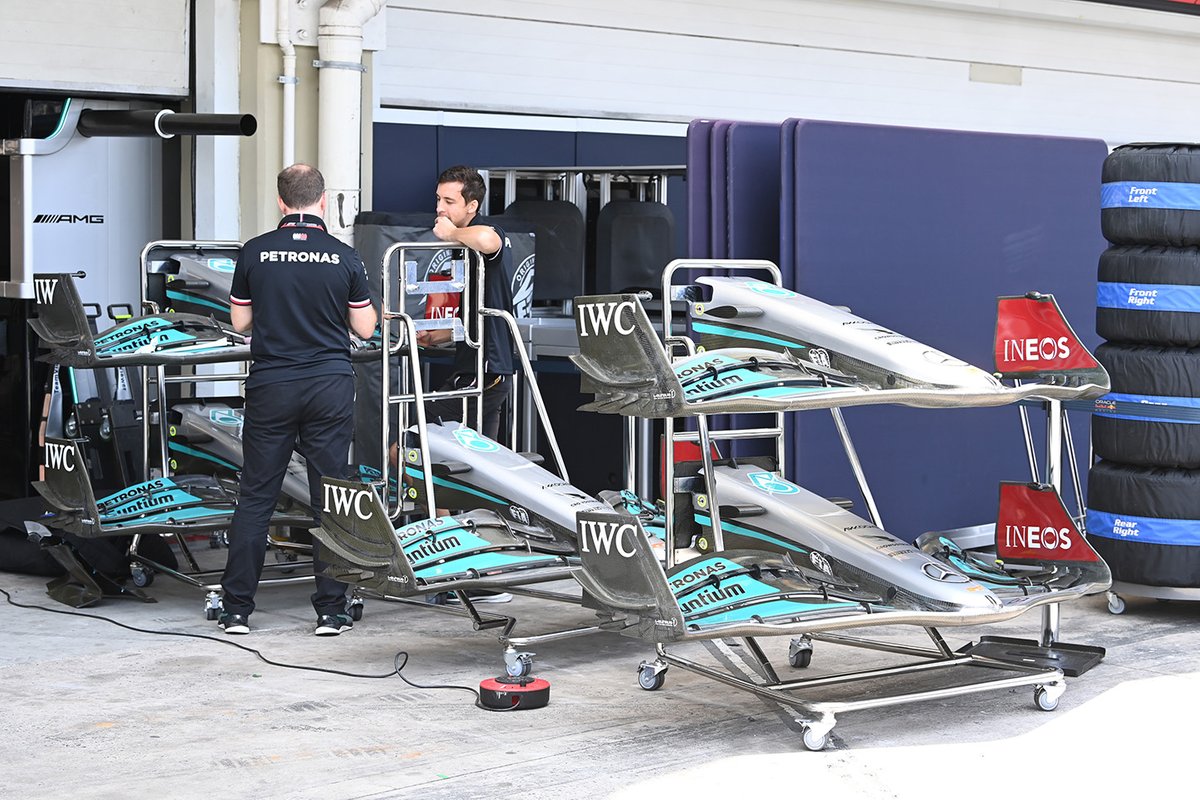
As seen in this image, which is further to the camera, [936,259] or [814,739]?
[936,259]

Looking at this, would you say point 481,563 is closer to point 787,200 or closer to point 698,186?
point 698,186

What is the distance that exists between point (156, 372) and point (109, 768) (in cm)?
350

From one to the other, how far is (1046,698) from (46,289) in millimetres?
4532

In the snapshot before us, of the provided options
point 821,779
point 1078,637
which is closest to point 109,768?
point 821,779

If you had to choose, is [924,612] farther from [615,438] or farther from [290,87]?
[290,87]

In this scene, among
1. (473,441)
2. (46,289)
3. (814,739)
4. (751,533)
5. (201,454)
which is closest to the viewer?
(814,739)

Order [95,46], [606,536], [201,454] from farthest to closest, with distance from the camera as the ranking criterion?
[95,46], [201,454], [606,536]

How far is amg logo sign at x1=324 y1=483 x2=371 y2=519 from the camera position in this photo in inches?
235

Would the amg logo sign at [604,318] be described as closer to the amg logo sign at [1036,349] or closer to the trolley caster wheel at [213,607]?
the amg logo sign at [1036,349]

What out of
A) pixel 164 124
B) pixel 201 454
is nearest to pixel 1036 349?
pixel 201 454

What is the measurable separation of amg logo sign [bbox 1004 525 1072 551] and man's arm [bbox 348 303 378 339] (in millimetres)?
2579

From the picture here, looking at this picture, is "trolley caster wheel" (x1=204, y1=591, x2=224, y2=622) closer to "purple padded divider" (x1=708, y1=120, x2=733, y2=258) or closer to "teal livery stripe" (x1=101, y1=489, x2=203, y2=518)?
"teal livery stripe" (x1=101, y1=489, x2=203, y2=518)

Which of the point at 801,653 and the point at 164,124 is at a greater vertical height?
the point at 164,124

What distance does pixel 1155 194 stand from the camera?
22.8 ft
